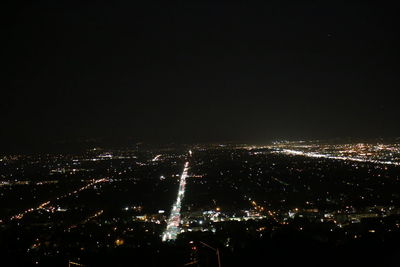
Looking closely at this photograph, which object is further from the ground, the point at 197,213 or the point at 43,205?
the point at 197,213

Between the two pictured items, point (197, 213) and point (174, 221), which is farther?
point (197, 213)

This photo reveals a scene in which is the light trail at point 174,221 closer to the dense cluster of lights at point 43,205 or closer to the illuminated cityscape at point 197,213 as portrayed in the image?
the illuminated cityscape at point 197,213

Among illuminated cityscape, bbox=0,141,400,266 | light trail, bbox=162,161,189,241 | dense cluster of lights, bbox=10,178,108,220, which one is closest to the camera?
illuminated cityscape, bbox=0,141,400,266

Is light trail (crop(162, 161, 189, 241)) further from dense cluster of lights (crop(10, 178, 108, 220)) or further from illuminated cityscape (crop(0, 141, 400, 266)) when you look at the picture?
dense cluster of lights (crop(10, 178, 108, 220))

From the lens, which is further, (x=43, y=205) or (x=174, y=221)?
(x=43, y=205)

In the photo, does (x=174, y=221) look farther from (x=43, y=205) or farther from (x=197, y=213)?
(x=43, y=205)

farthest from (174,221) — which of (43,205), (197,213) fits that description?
(43,205)

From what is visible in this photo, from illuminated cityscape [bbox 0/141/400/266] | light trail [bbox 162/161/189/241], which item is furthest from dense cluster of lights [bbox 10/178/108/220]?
light trail [bbox 162/161/189/241]

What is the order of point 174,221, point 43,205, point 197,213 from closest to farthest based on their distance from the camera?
1. point 174,221
2. point 197,213
3. point 43,205

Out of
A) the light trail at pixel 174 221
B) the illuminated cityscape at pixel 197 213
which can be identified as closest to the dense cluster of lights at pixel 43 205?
the illuminated cityscape at pixel 197 213

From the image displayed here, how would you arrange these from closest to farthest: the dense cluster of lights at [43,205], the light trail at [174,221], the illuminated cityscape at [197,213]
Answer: the illuminated cityscape at [197,213], the light trail at [174,221], the dense cluster of lights at [43,205]

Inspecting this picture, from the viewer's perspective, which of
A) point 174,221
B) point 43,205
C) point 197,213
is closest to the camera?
point 174,221

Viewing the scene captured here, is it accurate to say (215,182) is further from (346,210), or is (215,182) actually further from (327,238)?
(327,238)
